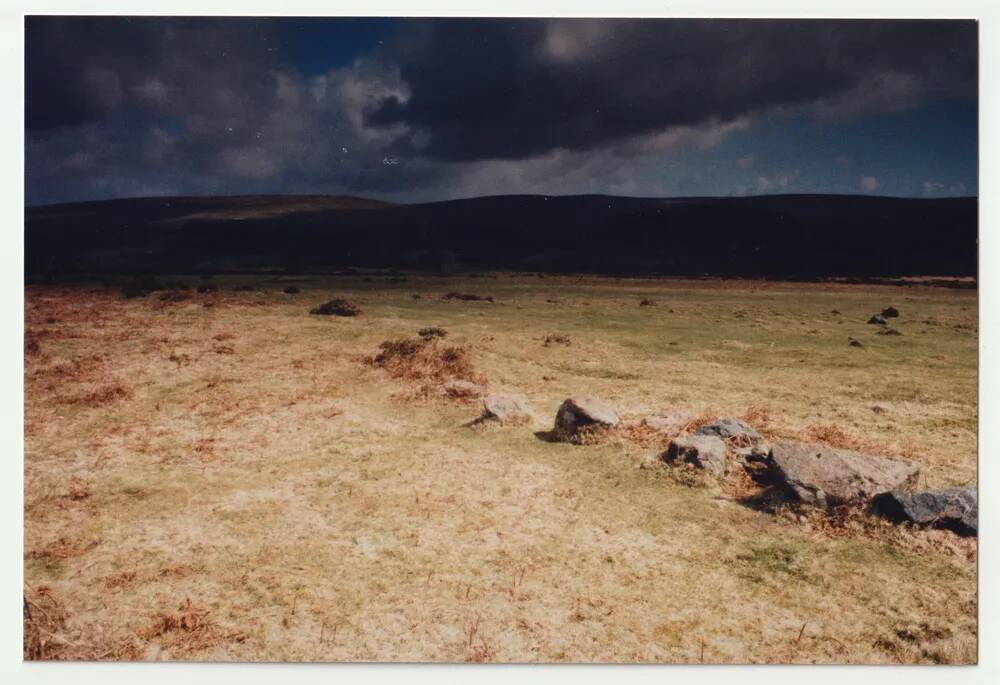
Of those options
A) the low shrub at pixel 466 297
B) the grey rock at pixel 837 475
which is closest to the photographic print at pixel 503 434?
the grey rock at pixel 837 475

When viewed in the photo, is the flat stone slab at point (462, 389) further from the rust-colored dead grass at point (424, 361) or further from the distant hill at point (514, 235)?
the distant hill at point (514, 235)

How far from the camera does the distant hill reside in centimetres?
1623

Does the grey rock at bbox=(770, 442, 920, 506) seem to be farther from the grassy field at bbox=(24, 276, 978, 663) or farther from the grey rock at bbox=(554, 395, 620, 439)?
the grey rock at bbox=(554, 395, 620, 439)

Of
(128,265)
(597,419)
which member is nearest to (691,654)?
(597,419)

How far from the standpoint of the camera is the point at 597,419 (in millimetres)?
10234

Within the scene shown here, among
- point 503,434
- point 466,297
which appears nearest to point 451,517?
point 503,434

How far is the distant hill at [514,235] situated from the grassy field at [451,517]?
314cm

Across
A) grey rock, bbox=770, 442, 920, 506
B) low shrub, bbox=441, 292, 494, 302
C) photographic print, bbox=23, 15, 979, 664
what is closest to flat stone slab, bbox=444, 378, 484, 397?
photographic print, bbox=23, 15, 979, 664

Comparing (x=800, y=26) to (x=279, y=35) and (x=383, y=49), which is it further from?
(x=279, y=35)

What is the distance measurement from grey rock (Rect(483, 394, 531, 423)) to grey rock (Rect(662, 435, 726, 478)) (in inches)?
116

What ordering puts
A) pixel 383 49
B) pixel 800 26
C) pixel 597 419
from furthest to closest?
pixel 597 419, pixel 383 49, pixel 800 26

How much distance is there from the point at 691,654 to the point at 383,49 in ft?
30.5

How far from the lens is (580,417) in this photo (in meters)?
10.3

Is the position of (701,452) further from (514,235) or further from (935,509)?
(514,235)
